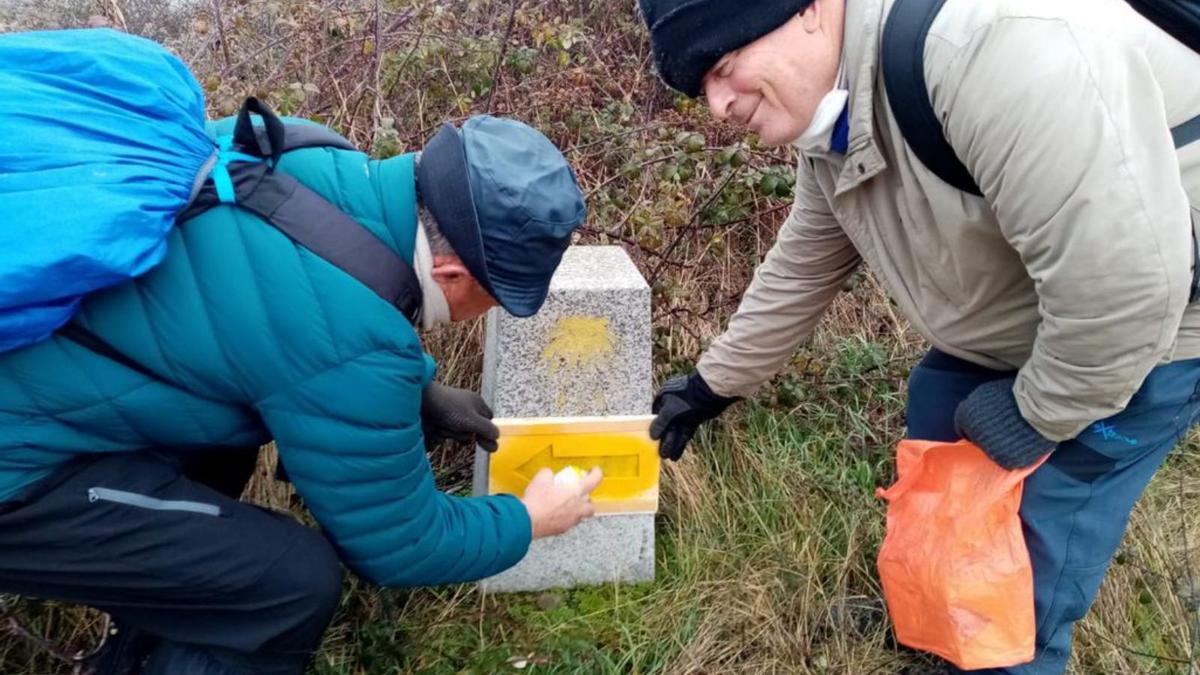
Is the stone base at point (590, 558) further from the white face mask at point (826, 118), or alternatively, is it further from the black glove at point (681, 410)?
the white face mask at point (826, 118)

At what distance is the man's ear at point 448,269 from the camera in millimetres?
1708

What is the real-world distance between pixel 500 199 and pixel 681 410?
111 centimetres

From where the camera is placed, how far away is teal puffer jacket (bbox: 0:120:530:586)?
1548mm

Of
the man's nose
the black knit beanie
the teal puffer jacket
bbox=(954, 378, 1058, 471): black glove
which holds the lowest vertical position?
bbox=(954, 378, 1058, 471): black glove

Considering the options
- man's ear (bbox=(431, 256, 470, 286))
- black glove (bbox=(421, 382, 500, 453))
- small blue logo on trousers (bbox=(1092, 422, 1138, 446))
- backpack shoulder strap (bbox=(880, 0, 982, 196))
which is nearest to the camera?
backpack shoulder strap (bbox=(880, 0, 982, 196))

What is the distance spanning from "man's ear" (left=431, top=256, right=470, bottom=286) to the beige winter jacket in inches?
29.6

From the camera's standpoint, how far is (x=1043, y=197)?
1397 millimetres

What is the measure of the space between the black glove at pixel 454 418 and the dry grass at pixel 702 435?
540mm

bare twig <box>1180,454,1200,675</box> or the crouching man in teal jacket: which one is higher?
the crouching man in teal jacket

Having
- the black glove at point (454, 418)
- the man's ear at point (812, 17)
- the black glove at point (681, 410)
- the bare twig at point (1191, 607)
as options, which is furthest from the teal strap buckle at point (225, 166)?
the bare twig at point (1191, 607)

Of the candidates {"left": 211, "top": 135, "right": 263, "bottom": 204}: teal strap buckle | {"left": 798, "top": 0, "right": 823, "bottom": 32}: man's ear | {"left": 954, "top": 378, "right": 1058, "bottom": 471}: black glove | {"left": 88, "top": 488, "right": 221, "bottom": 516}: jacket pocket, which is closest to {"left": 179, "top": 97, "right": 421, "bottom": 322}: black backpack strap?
{"left": 211, "top": 135, "right": 263, "bottom": 204}: teal strap buckle

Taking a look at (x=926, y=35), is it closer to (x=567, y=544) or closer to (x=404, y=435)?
(x=404, y=435)

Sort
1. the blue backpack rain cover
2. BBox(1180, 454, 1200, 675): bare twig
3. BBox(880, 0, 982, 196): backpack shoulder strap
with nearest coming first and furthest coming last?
1. the blue backpack rain cover
2. BBox(880, 0, 982, 196): backpack shoulder strap
3. BBox(1180, 454, 1200, 675): bare twig

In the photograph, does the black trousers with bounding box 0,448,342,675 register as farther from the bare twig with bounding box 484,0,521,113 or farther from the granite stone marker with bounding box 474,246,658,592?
the bare twig with bounding box 484,0,521,113
